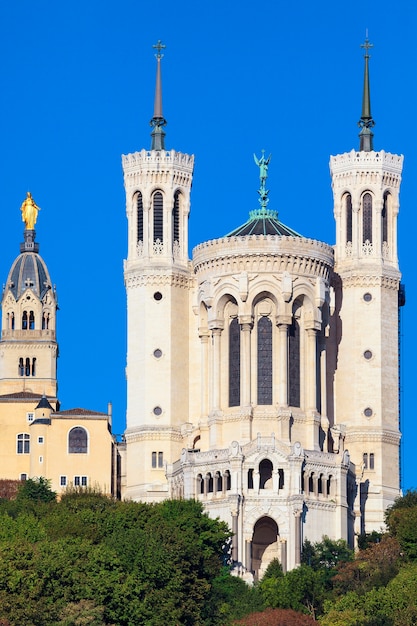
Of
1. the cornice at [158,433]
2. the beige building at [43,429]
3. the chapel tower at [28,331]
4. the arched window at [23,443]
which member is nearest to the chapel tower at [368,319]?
the cornice at [158,433]

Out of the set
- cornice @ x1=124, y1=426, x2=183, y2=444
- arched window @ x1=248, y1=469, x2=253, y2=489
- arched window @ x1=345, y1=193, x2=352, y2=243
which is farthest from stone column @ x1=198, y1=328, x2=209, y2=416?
arched window @ x1=345, y1=193, x2=352, y2=243

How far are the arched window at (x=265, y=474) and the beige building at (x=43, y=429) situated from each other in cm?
1339

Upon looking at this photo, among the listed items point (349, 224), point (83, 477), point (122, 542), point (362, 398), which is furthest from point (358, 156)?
point (122, 542)

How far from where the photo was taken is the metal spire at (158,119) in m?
166

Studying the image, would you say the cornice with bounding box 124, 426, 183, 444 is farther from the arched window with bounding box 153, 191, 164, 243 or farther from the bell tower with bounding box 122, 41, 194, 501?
the arched window with bounding box 153, 191, 164, 243

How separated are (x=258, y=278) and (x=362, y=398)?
1049 centimetres

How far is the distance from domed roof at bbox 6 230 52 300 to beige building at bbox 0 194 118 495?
1829 mm

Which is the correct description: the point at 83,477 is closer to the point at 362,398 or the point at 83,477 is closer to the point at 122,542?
the point at 362,398

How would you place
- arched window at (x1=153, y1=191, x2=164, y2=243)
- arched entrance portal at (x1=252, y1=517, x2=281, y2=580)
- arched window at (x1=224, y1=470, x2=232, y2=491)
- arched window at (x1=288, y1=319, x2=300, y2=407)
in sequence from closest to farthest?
arched window at (x1=224, y1=470, x2=232, y2=491) < arched entrance portal at (x1=252, y1=517, x2=281, y2=580) < arched window at (x1=288, y1=319, x2=300, y2=407) < arched window at (x1=153, y1=191, x2=164, y2=243)

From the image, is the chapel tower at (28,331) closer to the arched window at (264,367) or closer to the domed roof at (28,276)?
the domed roof at (28,276)

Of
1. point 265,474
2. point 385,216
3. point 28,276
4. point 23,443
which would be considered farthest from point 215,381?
point 28,276

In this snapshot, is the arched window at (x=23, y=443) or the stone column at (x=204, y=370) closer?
the stone column at (x=204, y=370)

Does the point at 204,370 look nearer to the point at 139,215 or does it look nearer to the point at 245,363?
the point at 245,363

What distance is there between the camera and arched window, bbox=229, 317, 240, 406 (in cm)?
15725
